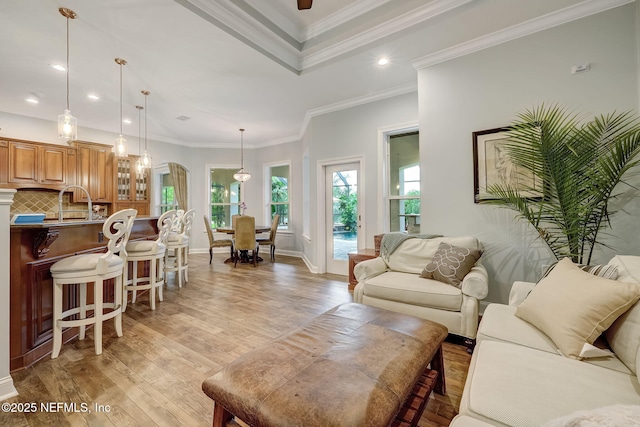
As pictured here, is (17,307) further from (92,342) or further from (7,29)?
(7,29)

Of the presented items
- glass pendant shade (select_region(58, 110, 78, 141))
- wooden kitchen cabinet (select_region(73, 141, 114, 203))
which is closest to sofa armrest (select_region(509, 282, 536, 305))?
glass pendant shade (select_region(58, 110, 78, 141))

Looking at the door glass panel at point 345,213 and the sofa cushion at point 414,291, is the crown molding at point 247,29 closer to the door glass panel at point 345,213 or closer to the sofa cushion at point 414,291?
the door glass panel at point 345,213

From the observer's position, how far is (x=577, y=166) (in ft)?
7.07

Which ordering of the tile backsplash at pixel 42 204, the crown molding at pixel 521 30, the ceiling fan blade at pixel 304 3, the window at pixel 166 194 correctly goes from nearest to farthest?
the ceiling fan blade at pixel 304 3
the crown molding at pixel 521 30
the tile backsplash at pixel 42 204
the window at pixel 166 194

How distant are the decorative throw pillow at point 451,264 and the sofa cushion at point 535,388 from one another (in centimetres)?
114

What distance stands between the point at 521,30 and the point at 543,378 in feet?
10.4

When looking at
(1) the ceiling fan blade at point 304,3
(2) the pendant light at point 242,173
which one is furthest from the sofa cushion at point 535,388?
(2) the pendant light at point 242,173

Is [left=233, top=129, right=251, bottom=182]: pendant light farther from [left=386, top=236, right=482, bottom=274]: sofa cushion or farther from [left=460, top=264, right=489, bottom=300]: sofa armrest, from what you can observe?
[left=460, top=264, right=489, bottom=300]: sofa armrest

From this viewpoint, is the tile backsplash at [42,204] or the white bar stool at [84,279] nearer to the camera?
the white bar stool at [84,279]

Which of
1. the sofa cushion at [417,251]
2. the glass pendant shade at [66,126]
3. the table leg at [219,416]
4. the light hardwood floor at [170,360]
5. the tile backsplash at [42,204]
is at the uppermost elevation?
the glass pendant shade at [66,126]

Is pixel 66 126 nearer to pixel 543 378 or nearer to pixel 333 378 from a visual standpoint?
pixel 333 378

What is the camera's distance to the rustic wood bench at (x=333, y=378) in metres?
0.92

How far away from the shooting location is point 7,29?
2.71m

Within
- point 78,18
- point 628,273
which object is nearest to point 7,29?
point 78,18
